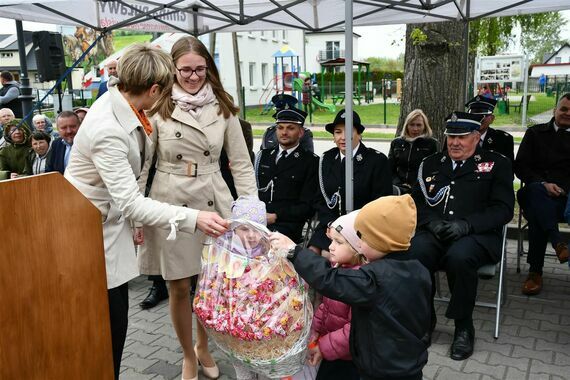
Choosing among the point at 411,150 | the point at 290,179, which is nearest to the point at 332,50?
the point at 411,150

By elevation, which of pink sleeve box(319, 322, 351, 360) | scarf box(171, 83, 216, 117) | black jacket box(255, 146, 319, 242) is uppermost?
scarf box(171, 83, 216, 117)

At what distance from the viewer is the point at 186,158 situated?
2953 mm

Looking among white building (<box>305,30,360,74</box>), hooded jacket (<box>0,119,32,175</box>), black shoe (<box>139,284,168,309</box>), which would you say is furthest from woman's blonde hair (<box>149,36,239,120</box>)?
white building (<box>305,30,360,74</box>)

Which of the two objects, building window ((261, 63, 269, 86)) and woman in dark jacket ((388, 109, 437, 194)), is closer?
woman in dark jacket ((388, 109, 437, 194))

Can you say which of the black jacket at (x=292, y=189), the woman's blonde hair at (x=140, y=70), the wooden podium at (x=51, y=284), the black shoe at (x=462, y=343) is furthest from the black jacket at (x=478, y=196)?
the wooden podium at (x=51, y=284)

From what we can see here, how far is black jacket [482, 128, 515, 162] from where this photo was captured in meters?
5.19

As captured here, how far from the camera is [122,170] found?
2.22 m

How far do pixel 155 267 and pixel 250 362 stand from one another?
0.98 metres

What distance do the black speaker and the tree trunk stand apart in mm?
5340

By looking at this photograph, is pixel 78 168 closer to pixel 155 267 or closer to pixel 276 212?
pixel 155 267

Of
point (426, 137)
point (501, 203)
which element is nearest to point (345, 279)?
point (501, 203)

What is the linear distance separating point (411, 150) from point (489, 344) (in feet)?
7.35

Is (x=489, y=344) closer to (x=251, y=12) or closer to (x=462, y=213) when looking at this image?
(x=462, y=213)

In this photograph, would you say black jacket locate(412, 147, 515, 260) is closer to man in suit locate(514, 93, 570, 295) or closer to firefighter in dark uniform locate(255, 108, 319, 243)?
man in suit locate(514, 93, 570, 295)
